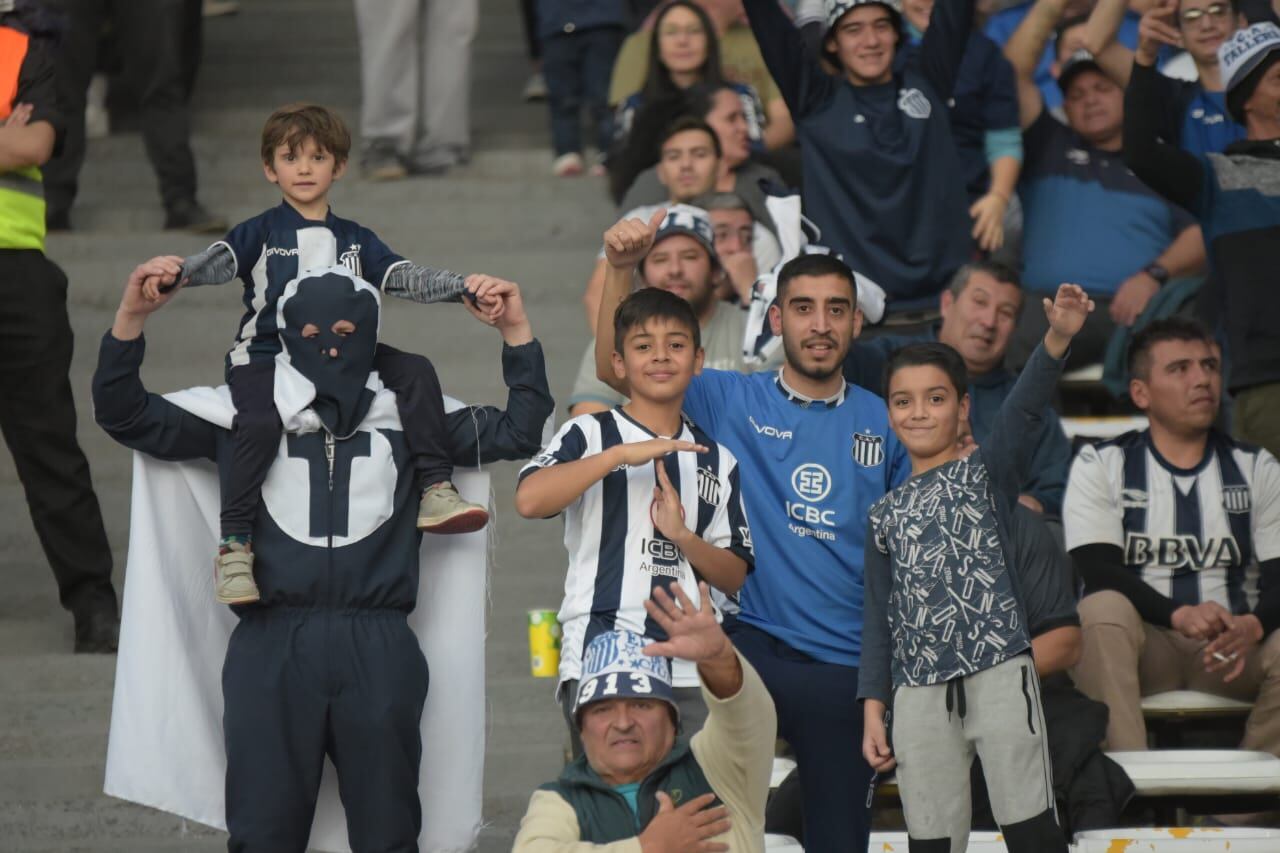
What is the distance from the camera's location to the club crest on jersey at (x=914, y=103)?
6.17m

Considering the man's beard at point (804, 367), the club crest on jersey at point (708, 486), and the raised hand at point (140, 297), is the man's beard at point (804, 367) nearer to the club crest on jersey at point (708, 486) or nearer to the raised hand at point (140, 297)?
the club crest on jersey at point (708, 486)

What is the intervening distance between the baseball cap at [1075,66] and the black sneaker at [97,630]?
3765mm

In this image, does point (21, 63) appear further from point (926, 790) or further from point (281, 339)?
point (926, 790)

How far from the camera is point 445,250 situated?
7453 mm

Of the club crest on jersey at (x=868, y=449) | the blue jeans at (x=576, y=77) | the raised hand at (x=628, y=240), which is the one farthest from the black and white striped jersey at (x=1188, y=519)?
the blue jeans at (x=576, y=77)

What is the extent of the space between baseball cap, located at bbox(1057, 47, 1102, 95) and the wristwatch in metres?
0.71

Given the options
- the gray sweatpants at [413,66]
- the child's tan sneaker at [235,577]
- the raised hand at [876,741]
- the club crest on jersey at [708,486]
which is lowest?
A: the raised hand at [876,741]

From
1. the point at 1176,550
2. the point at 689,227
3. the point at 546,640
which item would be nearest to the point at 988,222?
the point at 689,227

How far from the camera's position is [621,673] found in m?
3.60

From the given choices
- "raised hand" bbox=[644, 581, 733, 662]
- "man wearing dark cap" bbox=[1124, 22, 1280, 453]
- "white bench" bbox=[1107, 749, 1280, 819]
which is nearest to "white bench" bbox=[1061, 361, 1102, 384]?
"man wearing dark cap" bbox=[1124, 22, 1280, 453]

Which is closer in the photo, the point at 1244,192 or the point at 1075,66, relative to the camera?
the point at 1244,192

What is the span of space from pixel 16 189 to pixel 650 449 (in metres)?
2.42

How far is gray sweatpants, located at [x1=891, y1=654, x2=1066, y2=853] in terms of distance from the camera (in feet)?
13.0

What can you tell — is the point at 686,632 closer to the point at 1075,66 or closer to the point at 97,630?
the point at 97,630
